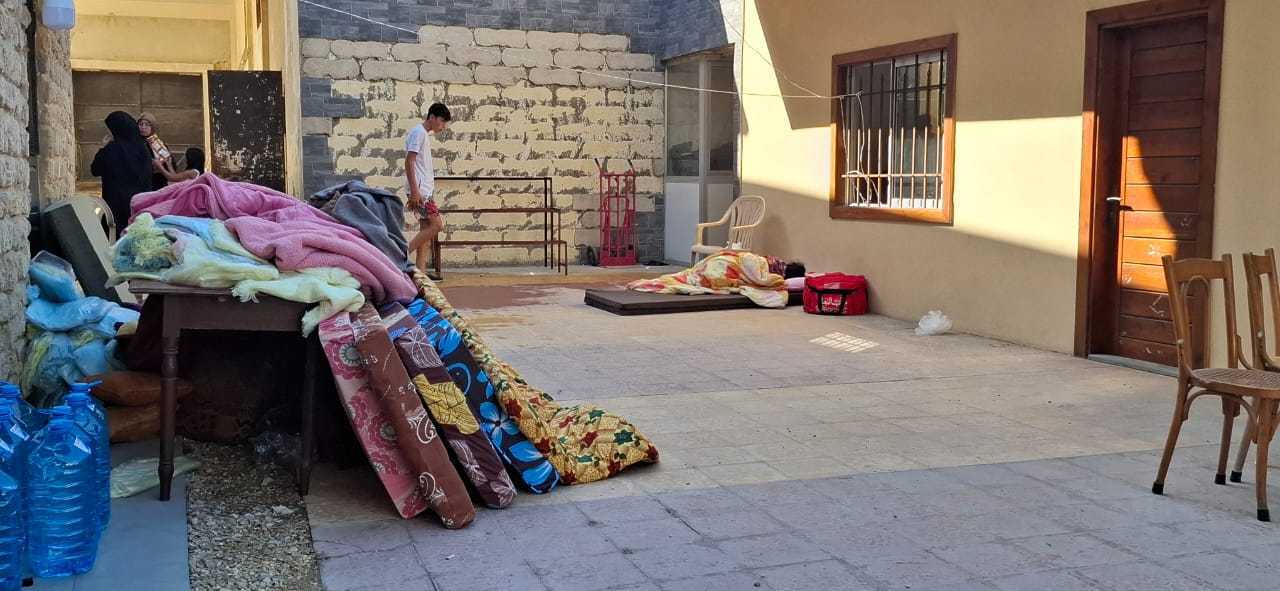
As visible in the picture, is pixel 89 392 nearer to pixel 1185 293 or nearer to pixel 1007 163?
pixel 1185 293

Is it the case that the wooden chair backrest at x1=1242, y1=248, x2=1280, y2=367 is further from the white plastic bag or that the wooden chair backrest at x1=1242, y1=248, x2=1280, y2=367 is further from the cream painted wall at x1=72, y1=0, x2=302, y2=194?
the cream painted wall at x1=72, y1=0, x2=302, y2=194

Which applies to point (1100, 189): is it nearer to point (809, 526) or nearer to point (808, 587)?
point (809, 526)

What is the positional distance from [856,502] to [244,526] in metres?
1.89

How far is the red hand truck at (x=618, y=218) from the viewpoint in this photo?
12.7 meters

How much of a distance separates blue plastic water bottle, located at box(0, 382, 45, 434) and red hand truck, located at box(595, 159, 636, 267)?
9.42 metres

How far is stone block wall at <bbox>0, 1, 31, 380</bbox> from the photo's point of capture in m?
4.02

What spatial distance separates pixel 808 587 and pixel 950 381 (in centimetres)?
325

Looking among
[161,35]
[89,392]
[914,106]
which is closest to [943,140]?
A: [914,106]

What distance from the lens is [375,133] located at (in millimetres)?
11859

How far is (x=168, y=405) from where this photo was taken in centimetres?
360

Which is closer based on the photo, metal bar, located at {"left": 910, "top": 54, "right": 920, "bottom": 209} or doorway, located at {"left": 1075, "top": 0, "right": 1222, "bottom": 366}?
doorway, located at {"left": 1075, "top": 0, "right": 1222, "bottom": 366}

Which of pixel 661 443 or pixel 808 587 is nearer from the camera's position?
pixel 808 587

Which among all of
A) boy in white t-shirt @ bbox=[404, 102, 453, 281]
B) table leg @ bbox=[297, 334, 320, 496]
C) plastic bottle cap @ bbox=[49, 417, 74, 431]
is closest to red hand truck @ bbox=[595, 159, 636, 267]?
boy in white t-shirt @ bbox=[404, 102, 453, 281]

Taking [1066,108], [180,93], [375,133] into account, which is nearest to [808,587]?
[1066,108]
